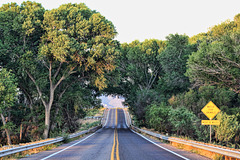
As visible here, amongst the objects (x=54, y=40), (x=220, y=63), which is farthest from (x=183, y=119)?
(x=54, y=40)

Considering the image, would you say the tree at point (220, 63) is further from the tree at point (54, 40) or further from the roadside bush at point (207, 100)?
the tree at point (54, 40)

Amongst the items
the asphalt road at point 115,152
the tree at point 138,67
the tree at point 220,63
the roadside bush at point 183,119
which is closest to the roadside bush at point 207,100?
the tree at point 220,63

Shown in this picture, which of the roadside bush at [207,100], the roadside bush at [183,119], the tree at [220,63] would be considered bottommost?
the roadside bush at [183,119]

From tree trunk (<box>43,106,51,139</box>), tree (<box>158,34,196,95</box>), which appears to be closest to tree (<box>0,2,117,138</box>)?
tree trunk (<box>43,106,51,139</box>)

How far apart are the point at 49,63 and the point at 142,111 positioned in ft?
78.6

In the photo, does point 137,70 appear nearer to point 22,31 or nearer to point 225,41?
point 225,41

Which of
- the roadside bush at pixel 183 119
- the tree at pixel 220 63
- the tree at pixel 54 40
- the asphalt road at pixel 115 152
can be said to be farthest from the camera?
the roadside bush at pixel 183 119

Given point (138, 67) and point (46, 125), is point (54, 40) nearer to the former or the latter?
point (46, 125)

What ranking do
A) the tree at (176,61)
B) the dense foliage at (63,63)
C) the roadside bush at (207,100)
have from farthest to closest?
the tree at (176,61) → the roadside bush at (207,100) → the dense foliage at (63,63)

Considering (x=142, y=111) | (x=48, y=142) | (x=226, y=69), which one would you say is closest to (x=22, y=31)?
(x=48, y=142)

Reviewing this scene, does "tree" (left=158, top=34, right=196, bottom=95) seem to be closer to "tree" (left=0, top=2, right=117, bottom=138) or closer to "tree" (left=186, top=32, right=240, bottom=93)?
"tree" (left=186, top=32, right=240, bottom=93)

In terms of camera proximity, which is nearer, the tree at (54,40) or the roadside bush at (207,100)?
the tree at (54,40)

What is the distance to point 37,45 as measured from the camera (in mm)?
27031

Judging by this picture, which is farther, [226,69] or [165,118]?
[165,118]
